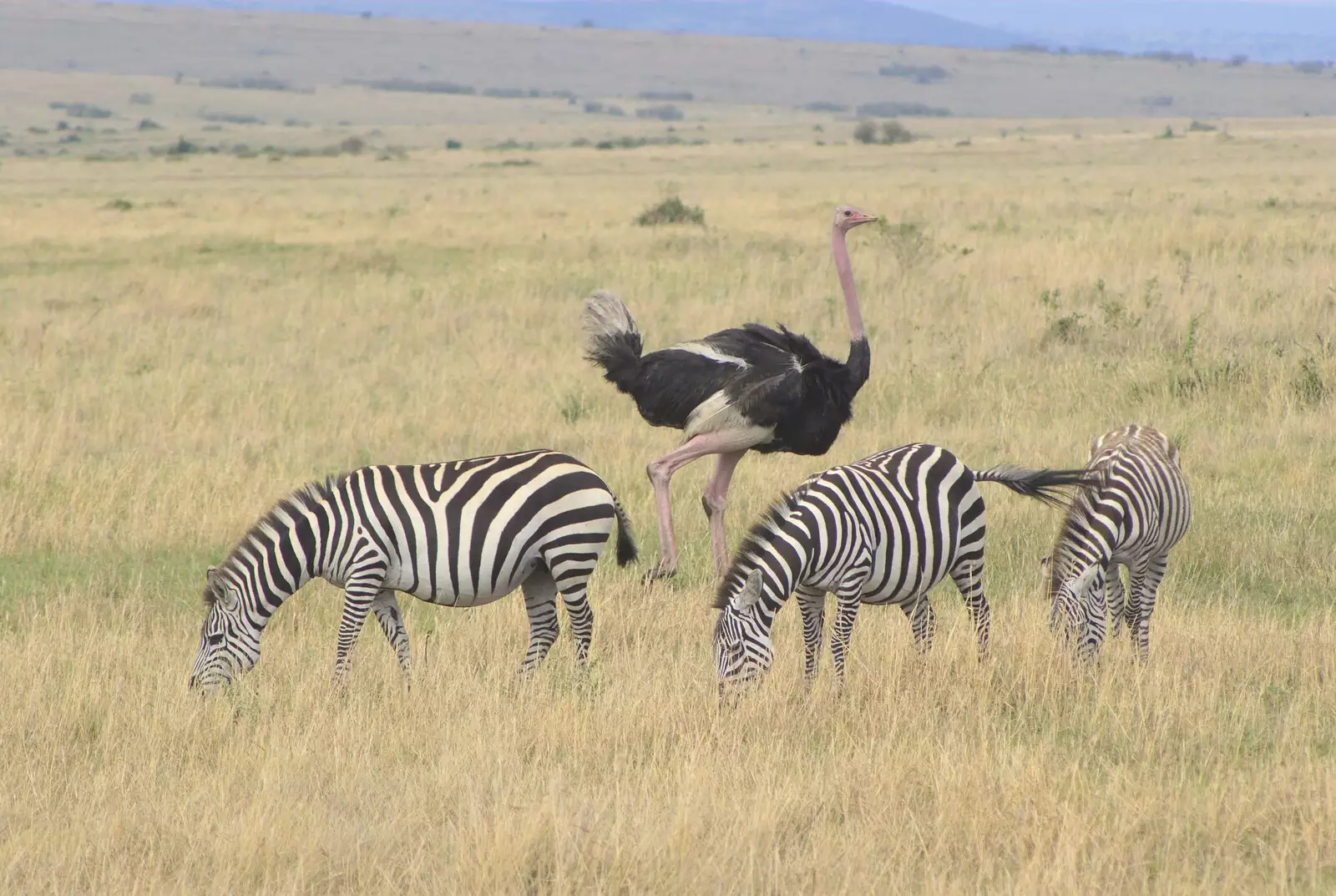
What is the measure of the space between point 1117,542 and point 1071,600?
406 mm

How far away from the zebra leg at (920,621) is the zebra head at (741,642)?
1164 mm

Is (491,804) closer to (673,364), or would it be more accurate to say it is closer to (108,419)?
(673,364)

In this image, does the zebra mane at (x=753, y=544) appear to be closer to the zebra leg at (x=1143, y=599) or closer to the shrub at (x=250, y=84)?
the zebra leg at (x=1143, y=599)

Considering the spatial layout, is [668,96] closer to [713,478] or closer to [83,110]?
[83,110]

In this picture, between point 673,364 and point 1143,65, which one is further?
point 1143,65

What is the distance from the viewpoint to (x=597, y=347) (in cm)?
929

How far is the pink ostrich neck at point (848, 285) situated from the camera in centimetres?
888

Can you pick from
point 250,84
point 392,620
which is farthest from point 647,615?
point 250,84

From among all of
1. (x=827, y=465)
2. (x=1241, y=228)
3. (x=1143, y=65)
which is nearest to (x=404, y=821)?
(x=827, y=465)

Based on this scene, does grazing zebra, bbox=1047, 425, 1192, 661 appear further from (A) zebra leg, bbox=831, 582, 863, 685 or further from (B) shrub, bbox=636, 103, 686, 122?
(B) shrub, bbox=636, 103, 686, 122

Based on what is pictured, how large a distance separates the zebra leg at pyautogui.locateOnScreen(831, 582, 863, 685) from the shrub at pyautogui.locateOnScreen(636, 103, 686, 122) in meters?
121

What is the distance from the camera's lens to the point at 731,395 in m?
8.55

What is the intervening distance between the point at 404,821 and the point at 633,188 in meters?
34.1

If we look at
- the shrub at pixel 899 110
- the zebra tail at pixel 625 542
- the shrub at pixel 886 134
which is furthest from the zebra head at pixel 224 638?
the shrub at pixel 899 110
